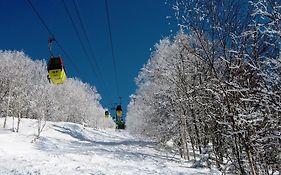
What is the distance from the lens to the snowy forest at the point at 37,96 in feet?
134

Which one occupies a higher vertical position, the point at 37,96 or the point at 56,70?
the point at 37,96

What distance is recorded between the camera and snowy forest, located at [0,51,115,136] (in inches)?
1610

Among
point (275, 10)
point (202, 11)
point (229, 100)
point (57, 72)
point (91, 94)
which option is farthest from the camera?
point (91, 94)

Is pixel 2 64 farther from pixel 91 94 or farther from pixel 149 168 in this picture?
pixel 149 168

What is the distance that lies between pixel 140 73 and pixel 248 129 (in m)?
22.8

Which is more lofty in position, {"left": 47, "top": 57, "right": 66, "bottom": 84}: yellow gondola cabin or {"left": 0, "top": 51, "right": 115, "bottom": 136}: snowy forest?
{"left": 0, "top": 51, "right": 115, "bottom": 136}: snowy forest

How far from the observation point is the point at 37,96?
44.5 metres

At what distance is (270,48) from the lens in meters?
8.27

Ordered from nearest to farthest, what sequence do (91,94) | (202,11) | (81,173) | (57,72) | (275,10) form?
(275,10) → (202,11) → (81,173) → (57,72) → (91,94)

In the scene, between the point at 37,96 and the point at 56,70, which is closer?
the point at 56,70

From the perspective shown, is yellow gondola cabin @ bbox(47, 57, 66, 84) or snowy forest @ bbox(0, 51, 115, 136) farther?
snowy forest @ bbox(0, 51, 115, 136)

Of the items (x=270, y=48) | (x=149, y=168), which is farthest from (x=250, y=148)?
(x=149, y=168)

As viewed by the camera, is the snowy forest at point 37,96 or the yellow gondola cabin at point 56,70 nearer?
the yellow gondola cabin at point 56,70

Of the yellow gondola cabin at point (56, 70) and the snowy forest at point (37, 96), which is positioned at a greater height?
the snowy forest at point (37, 96)
